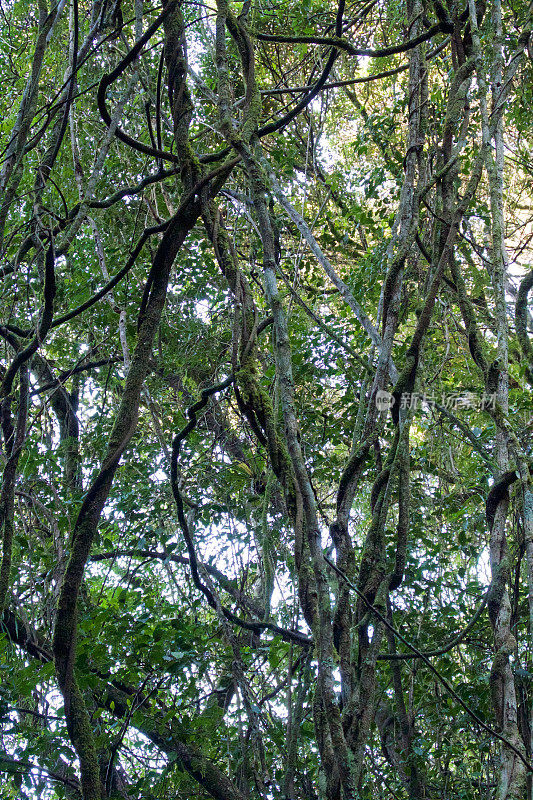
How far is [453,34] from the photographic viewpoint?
2461 millimetres

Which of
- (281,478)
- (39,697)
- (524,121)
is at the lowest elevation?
(39,697)

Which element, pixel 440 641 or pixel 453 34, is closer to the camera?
pixel 453 34

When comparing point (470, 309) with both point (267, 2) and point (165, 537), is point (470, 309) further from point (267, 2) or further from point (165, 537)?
point (267, 2)

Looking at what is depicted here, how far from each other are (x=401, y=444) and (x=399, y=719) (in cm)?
110

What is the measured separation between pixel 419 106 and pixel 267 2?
2574mm

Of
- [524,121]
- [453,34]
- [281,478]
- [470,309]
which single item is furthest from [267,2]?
[281,478]

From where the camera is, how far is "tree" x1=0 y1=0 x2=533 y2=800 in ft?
5.87

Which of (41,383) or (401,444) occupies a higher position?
(41,383)

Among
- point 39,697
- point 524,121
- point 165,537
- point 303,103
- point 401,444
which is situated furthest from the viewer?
point 524,121

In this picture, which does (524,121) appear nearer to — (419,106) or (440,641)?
(419,106)

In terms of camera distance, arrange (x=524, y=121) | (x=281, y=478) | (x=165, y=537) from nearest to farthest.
A: (x=281, y=478) → (x=165, y=537) → (x=524, y=121)

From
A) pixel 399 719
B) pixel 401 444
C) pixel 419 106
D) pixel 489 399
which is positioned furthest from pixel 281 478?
pixel 419 106

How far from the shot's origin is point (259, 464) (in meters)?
3.17

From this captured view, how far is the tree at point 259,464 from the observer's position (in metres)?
1.79
